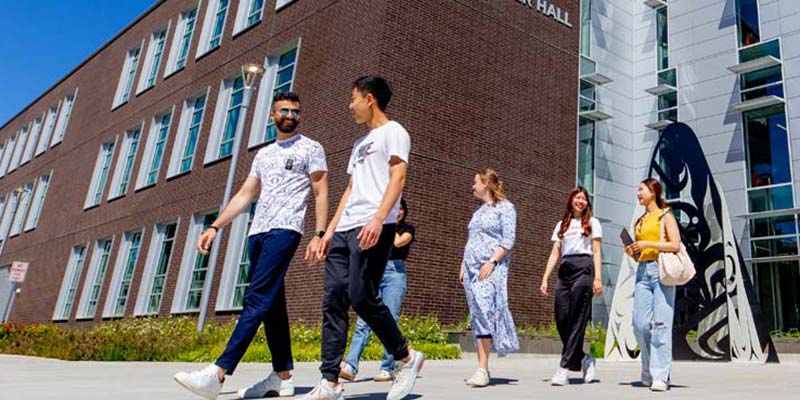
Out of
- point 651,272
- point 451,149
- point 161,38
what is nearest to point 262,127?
point 451,149

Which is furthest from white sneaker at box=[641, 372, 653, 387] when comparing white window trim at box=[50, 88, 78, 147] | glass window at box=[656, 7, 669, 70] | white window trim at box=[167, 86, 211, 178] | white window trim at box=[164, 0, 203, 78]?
white window trim at box=[50, 88, 78, 147]

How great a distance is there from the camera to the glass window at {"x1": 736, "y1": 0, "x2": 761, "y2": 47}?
67.2 ft

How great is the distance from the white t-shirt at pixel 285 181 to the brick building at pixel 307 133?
8.46m

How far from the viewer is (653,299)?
6.14 metres

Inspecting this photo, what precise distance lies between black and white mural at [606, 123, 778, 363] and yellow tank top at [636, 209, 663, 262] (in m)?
6.64

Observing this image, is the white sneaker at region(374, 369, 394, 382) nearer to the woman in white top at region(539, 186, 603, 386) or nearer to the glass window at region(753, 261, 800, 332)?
the woman in white top at region(539, 186, 603, 386)

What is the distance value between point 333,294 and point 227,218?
1.40 meters

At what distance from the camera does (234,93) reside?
20.1 m

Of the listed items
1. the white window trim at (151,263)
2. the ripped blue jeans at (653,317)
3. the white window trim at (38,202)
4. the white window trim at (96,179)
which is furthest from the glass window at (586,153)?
the white window trim at (38,202)

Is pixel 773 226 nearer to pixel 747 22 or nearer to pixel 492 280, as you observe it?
pixel 747 22

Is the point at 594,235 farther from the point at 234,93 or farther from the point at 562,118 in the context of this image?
the point at 234,93

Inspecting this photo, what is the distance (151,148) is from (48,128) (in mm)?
14560

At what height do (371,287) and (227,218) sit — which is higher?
(227,218)

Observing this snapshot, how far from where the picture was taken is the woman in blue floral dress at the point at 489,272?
235 inches
